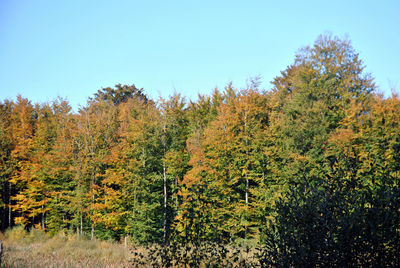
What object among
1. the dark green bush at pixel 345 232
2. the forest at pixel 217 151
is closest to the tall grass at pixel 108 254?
the dark green bush at pixel 345 232

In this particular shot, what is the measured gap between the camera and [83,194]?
23.5m

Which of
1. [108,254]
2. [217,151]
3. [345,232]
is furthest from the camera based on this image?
[217,151]

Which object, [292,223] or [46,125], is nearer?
[292,223]

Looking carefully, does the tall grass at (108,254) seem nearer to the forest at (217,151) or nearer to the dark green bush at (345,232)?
the dark green bush at (345,232)

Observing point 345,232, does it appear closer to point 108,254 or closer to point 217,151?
point 108,254

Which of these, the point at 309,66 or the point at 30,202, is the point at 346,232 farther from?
the point at 30,202

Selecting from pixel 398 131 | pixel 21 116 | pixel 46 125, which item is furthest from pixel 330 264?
pixel 21 116

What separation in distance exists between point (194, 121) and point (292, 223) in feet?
82.6

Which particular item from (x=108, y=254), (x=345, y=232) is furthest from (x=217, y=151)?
(x=345, y=232)

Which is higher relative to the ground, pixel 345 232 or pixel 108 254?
pixel 345 232

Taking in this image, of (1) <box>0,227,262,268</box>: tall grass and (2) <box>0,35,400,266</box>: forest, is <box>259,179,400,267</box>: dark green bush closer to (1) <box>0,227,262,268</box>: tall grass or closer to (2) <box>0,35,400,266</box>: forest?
(1) <box>0,227,262,268</box>: tall grass

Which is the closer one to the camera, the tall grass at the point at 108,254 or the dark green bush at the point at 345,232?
the dark green bush at the point at 345,232

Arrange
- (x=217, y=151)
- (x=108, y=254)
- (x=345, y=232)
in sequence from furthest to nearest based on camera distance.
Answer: (x=217, y=151) → (x=108, y=254) → (x=345, y=232)

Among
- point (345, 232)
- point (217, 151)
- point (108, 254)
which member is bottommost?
point (108, 254)
